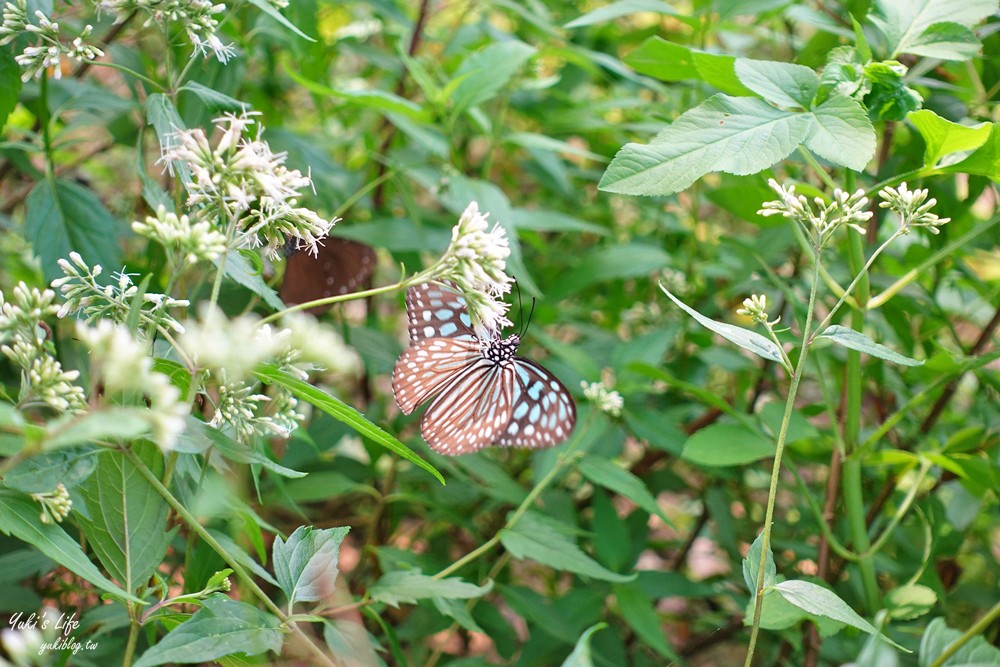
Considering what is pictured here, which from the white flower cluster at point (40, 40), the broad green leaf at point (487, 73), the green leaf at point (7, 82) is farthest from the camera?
the broad green leaf at point (487, 73)

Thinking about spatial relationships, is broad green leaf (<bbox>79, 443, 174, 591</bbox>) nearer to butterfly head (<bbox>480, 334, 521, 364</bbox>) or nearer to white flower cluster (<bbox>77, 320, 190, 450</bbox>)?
white flower cluster (<bbox>77, 320, 190, 450</bbox>)

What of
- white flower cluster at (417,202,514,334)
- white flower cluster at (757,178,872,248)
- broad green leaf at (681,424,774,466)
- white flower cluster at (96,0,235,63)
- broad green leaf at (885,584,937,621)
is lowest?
broad green leaf at (885,584,937,621)

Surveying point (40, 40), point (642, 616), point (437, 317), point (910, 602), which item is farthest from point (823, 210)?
point (40, 40)

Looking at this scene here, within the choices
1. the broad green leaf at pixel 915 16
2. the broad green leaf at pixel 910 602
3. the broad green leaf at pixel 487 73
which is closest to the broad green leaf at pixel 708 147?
the broad green leaf at pixel 915 16

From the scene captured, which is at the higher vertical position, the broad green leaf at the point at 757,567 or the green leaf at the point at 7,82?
the green leaf at the point at 7,82

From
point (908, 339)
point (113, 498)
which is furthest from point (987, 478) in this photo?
point (113, 498)

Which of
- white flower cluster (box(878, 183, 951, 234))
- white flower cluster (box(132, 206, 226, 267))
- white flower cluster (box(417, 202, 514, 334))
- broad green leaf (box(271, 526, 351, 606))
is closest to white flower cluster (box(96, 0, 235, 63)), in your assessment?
white flower cluster (box(132, 206, 226, 267))

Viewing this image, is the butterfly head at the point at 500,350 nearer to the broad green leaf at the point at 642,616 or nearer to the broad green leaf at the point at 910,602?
the broad green leaf at the point at 642,616
